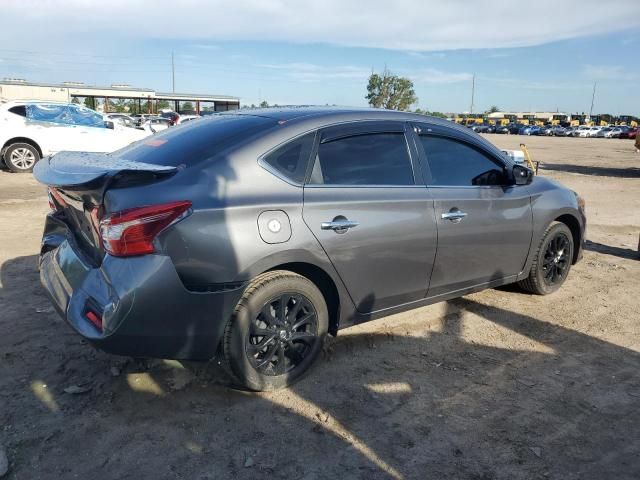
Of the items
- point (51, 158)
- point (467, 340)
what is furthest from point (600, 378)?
point (51, 158)

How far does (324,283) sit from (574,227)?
305cm

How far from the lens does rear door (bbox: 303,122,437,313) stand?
131 inches

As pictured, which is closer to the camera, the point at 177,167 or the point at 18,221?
the point at 177,167

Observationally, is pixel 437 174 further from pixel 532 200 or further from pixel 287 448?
pixel 287 448

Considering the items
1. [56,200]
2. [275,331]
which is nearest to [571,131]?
[275,331]

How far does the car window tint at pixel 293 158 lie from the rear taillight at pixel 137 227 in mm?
734

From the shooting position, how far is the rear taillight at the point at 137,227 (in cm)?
272

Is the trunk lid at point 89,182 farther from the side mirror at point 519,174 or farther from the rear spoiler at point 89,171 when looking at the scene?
the side mirror at point 519,174

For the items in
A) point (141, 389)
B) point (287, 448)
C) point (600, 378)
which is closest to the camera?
point (287, 448)

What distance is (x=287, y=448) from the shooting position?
2.77 meters

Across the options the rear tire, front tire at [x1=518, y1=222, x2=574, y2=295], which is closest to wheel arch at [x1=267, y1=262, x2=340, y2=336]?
front tire at [x1=518, y1=222, x2=574, y2=295]

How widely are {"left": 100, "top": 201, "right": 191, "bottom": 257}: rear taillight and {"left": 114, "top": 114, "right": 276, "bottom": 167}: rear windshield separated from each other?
0.42 metres

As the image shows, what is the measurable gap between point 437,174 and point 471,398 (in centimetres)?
160

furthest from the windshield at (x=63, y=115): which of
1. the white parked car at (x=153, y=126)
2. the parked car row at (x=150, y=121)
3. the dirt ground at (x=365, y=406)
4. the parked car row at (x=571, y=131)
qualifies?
the parked car row at (x=571, y=131)
